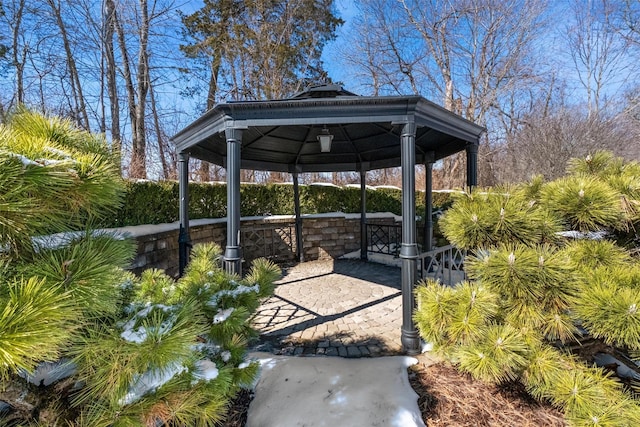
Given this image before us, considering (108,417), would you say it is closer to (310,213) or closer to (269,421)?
(269,421)

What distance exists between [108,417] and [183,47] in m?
12.3

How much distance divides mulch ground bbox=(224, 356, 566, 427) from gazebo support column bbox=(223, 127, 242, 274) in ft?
4.06

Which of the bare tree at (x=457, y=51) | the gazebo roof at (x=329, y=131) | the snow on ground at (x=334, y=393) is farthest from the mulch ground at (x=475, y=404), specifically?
the bare tree at (x=457, y=51)

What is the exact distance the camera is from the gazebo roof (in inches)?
110

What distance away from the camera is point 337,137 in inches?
198

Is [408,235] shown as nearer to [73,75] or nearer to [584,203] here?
[584,203]

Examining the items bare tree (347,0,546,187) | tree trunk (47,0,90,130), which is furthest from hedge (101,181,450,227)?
Answer: bare tree (347,0,546,187)

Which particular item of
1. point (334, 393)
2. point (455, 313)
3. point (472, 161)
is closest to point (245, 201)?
point (472, 161)

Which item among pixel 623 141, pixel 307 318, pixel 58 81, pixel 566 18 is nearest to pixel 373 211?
pixel 307 318

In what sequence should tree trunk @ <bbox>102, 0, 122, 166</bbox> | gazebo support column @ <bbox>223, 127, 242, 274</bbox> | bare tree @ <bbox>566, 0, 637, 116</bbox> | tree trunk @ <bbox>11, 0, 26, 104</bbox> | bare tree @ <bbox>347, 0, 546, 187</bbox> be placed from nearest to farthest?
gazebo support column @ <bbox>223, 127, 242, 274</bbox> → tree trunk @ <bbox>11, 0, 26, 104</bbox> → tree trunk @ <bbox>102, 0, 122, 166</bbox> → bare tree @ <bbox>566, 0, 637, 116</bbox> → bare tree @ <bbox>347, 0, 546, 187</bbox>

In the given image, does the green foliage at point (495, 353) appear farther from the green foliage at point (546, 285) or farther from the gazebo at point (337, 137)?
the gazebo at point (337, 137)

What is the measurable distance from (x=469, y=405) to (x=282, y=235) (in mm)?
5346

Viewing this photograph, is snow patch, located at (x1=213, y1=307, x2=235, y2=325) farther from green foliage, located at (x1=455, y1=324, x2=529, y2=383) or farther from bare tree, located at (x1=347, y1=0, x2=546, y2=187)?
bare tree, located at (x1=347, y1=0, x2=546, y2=187)

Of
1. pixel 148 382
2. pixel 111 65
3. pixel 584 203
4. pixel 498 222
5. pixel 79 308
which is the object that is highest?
pixel 111 65
